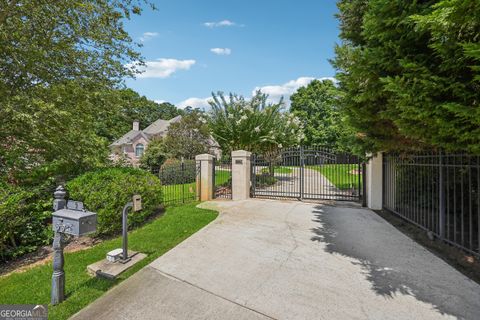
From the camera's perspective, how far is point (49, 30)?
697 centimetres

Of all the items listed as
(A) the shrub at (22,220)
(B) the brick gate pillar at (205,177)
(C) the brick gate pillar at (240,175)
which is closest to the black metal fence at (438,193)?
(C) the brick gate pillar at (240,175)

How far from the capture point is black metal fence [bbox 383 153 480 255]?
412 cm

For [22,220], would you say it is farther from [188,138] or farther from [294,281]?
[188,138]

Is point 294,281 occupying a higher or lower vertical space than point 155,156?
lower

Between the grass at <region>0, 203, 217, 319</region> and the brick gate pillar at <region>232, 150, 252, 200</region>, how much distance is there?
3033 millimetres

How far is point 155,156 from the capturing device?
835 inches

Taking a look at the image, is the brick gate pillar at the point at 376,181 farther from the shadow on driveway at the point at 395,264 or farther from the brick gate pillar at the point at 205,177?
the brick gate pillar at the point at 205,177

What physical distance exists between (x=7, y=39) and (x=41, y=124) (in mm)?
2478

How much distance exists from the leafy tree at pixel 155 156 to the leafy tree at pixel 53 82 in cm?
1270

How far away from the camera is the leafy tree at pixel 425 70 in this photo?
249 centimetres

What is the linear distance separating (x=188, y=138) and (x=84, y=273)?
15625mm

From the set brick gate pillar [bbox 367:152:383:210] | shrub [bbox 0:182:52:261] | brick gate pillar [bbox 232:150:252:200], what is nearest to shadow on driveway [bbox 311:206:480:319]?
brick gate pillar [bbox 367:152:383:210]

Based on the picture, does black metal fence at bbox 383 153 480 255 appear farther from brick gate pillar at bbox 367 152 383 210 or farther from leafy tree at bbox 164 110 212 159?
leafy tree at bbox 164 110 212 159

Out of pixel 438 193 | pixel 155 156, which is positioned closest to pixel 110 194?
pixel 438 193
